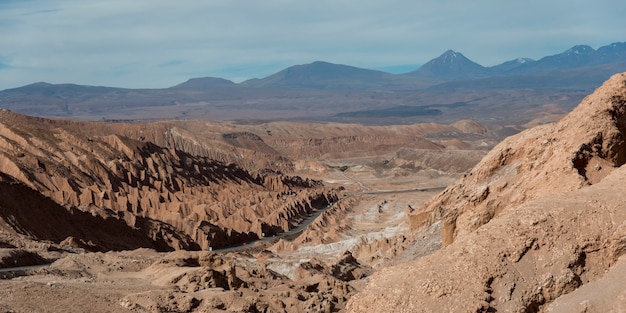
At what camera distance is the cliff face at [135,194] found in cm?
4197

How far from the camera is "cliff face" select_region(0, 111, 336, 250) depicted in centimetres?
4197

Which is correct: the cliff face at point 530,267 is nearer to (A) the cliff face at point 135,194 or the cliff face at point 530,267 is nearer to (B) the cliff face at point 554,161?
(B) the cliff face at point 554,161

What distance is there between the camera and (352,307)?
12008 mm

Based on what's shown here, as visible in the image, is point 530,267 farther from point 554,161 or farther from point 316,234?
point 316,234

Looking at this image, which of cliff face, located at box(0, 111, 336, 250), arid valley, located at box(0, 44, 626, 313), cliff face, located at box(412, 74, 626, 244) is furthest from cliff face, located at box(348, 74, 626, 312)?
cliff face, located at box(0, 111, 336, 250)

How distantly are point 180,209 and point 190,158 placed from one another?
2443 centimetres

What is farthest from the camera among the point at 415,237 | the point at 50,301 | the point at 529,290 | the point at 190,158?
the point at 190,158

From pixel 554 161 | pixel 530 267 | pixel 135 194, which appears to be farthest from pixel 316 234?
pixel 530 267

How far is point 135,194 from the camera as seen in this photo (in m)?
Answer: 64.8

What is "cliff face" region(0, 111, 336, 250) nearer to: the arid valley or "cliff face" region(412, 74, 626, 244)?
the arid valley

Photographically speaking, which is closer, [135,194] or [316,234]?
[316,234]

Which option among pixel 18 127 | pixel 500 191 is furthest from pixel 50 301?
pixel 18 127

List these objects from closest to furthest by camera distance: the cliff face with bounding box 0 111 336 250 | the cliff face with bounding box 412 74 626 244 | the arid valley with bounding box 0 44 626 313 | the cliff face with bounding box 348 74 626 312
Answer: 1. the cliff face with bounding box 348 74 626 312
2. the arid valley with bounding box 0 44 626 313
3. the cliff face with bounding box 412 74 626 244
4. the cliff face with bounding box 0 111 336 250

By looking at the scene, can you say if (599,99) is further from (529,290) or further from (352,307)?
(352,307)
